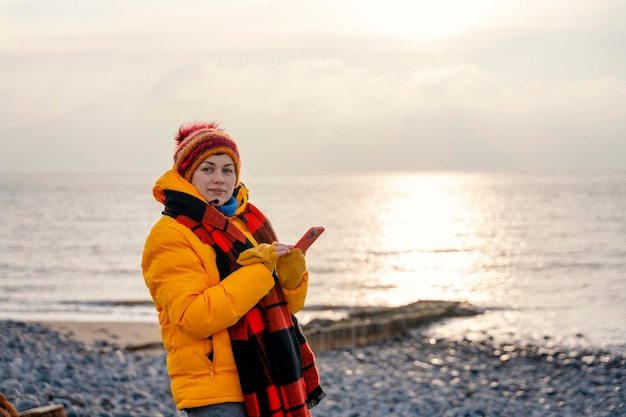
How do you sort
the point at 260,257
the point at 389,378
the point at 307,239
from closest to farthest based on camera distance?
the point at 260,257, the point at 307,239, the point at 389,378

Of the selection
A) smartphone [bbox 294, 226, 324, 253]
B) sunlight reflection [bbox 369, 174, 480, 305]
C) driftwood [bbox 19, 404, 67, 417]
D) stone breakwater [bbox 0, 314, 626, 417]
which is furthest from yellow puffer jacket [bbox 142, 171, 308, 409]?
sunlight reflection [bbox 369, 174, 480, 305]

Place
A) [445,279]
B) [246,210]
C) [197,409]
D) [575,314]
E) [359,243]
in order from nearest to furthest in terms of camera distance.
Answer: [197,409]
[246,210]
[575,314]
[445,279]
[359,243]

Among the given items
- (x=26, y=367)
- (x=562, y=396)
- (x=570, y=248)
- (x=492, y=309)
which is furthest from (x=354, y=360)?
(x=570, y=248)

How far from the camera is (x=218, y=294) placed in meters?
2.77

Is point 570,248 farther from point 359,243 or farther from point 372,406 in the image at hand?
point 372,406

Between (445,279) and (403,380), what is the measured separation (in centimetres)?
1621

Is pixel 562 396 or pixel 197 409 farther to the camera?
pixel 562 396

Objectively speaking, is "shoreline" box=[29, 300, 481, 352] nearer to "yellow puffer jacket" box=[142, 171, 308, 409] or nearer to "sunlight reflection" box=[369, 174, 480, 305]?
"sunlight reflection" box=[369, 174, 480, 305]

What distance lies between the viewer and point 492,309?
62.9ft

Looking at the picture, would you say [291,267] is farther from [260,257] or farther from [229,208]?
[229,208]

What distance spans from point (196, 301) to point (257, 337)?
12.9 inches

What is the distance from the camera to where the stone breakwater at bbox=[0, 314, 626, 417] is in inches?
295

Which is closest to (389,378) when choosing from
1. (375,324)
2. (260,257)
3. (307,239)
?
(375,324)

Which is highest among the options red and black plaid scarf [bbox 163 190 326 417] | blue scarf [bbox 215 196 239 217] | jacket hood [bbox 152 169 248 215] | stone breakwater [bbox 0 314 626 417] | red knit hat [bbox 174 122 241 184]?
red knit hat [bbox 174 122 241 184]
